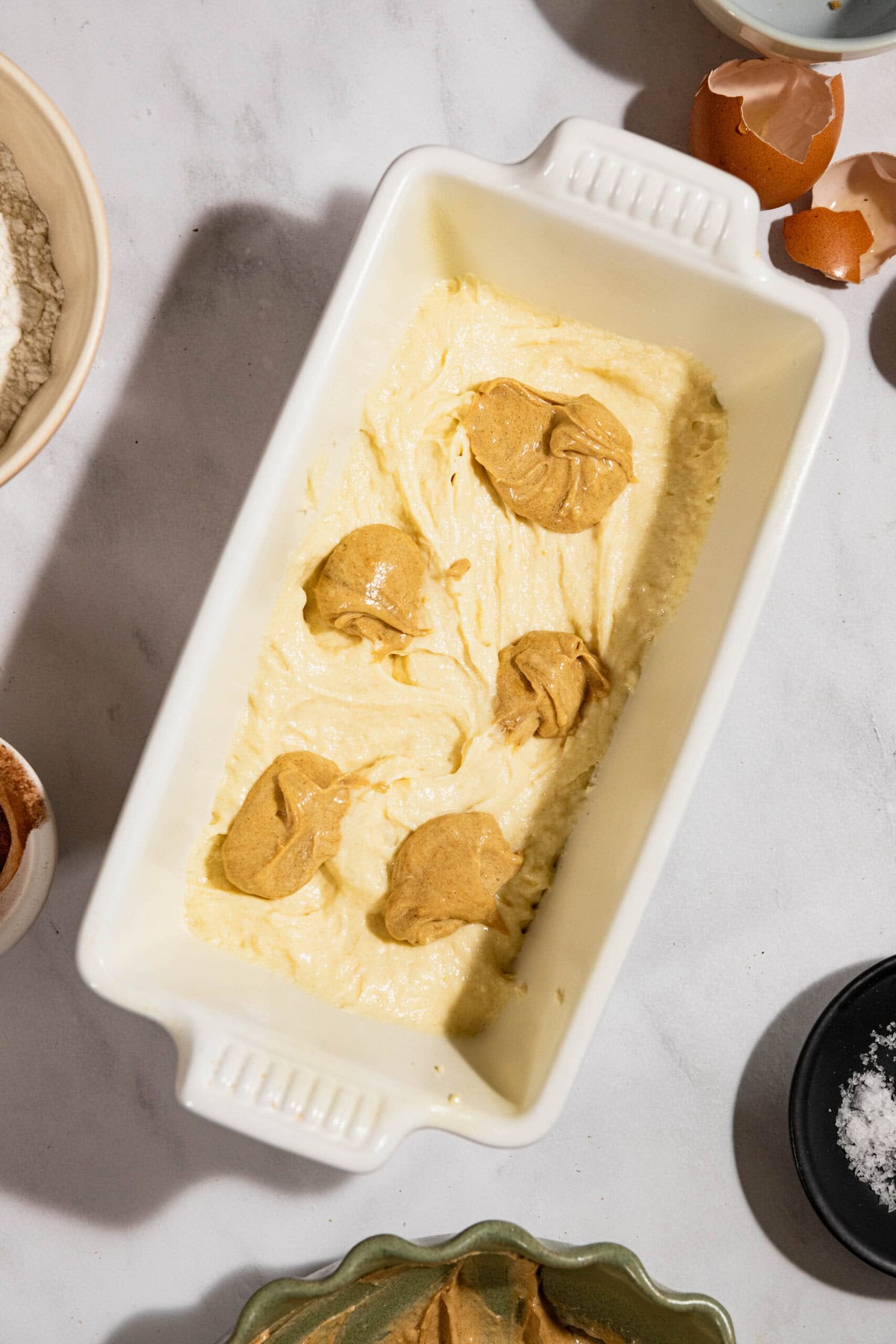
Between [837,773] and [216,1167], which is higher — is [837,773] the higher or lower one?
the higher one

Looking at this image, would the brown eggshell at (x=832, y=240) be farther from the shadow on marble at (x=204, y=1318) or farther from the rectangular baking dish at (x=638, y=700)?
the shadow on marble at (x=204, y=1318)

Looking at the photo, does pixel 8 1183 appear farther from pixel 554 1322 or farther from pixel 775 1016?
pixel 775 1016

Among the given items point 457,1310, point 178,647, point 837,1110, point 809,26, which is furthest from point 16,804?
point 809,26

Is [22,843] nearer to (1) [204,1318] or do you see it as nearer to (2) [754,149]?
(1) [204,1318]

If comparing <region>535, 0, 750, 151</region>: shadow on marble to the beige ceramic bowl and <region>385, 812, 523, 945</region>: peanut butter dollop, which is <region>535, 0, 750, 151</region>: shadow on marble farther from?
<region>385, 812, 523, 945</region>: peanut butter dollop

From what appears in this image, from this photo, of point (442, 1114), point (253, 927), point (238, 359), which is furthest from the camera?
point (238, 359)

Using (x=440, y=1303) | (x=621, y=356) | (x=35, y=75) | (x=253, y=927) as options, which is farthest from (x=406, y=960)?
(x=35, y=75)

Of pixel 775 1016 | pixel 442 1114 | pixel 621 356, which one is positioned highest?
pixel 621 356

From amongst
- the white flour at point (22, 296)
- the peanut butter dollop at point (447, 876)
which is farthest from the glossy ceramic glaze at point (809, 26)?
the peanut butter dollop at point (447, 876)
